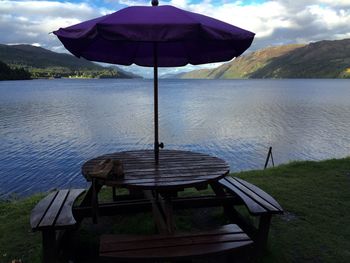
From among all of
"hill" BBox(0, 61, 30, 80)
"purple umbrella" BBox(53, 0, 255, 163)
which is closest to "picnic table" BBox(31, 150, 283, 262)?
"purple umbrella" BBox(53, 0, 255, 163)

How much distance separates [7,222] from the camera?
25.6 feet

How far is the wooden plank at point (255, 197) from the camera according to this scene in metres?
5.75

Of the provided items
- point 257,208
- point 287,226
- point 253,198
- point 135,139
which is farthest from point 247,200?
point 135,139

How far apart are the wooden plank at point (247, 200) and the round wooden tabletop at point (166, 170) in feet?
2.21

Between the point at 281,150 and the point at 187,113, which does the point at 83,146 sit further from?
the point at 187,113

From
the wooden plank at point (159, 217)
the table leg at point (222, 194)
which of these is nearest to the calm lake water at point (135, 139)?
the table leg at point (222, 194)

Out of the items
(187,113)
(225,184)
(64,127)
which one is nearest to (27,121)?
(64,127)

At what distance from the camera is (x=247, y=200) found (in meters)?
6.21

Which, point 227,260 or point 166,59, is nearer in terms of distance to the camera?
point 227,260

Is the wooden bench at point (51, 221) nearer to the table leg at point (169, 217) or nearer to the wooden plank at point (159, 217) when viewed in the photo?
the wooden plank at point (159, 217)

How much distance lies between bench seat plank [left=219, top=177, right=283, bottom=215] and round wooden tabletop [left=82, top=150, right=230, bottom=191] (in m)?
0.70

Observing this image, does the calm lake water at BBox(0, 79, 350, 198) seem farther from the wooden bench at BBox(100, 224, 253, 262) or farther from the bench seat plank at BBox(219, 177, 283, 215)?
the wooden bench at BBox(100, 224, 253, 262)

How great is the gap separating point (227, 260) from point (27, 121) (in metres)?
42.2

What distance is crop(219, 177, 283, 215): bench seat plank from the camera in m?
5.72
